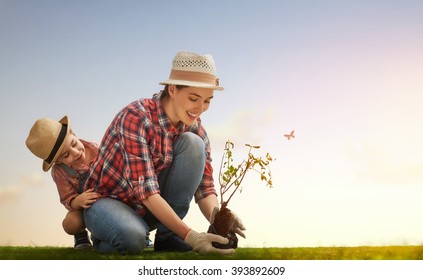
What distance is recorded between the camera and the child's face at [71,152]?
412 cm

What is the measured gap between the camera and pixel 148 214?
13.0ft

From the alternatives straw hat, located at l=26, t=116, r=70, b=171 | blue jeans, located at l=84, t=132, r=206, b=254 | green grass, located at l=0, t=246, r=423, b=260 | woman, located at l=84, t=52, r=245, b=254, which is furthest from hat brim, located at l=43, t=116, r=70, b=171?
green grass, located at l=0, t=246, r=423, b=260

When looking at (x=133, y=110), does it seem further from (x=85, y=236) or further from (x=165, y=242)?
(x=85, y=236)

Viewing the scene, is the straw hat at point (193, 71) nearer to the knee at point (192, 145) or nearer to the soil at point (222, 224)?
the knee at point (192, 145)

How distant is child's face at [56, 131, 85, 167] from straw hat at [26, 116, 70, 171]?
52mm

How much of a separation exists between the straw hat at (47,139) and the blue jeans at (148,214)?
0.54m

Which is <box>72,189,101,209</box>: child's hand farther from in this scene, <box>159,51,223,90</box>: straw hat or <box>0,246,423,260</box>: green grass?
<box>159,51,223,90</box>: straw hat

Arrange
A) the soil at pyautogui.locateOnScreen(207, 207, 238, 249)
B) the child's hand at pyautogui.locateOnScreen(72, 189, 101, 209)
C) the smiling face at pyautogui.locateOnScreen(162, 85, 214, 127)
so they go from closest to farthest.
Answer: the soil at pyautogui.locateOnScreen(207, 207, 238, 249), the smiling face at pyautogui.locateOnScreen(162, 85, 214, 127), the child's hand at pyautogui.locateOnScreen(72, 189, 101, 209)

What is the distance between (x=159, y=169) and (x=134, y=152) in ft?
1.14

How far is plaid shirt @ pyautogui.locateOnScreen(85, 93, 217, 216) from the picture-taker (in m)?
3.52

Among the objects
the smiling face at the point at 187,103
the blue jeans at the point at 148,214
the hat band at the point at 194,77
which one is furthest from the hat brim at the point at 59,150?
the hat band at the point at 194,77

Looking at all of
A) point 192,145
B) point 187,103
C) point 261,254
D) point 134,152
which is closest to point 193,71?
point 187,103

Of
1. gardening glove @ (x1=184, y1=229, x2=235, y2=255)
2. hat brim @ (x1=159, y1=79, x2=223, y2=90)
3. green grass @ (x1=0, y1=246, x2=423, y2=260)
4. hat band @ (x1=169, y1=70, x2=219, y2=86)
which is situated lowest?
green grass @ (x1=0, y1=246, x2=423, y2=260)
